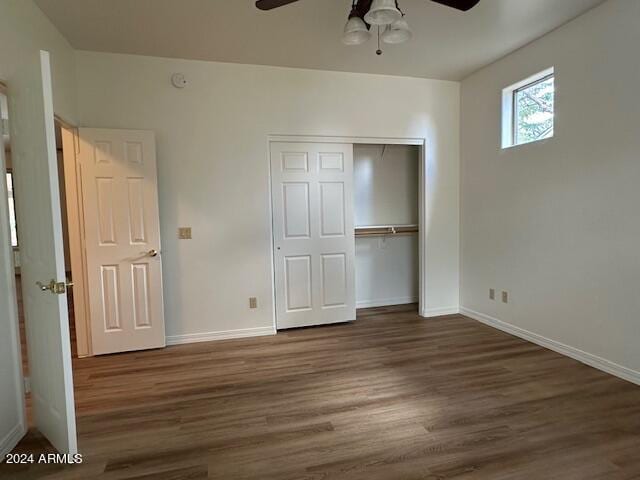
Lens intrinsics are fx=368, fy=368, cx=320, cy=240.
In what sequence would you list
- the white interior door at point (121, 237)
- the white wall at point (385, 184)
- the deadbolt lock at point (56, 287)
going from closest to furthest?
the deadbolt lock at point (56, 287) < the white interior door at point (121, 237) < the white wall at point (385, 184)

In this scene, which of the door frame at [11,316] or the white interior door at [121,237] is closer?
the door frame at [11,316]

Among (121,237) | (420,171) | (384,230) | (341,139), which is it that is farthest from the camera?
(384,230)

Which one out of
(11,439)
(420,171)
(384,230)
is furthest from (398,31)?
(11,439)

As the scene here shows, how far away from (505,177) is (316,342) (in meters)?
2.46

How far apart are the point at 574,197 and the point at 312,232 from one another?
7.69 feet

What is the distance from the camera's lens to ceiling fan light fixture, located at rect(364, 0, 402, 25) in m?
1.99

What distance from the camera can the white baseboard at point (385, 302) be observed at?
475cm

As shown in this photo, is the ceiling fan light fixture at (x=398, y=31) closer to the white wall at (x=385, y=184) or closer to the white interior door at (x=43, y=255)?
the white interior door at (x=43, y=255)

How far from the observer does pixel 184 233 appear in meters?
3.51

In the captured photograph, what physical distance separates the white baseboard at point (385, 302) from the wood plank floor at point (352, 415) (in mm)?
1290

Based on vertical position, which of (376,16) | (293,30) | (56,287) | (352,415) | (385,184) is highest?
(293,30)

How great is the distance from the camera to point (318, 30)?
2910mm

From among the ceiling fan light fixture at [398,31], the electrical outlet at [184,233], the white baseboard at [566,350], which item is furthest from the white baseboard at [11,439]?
the white baseboard at [566,350]

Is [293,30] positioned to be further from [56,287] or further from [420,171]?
[56,287]
